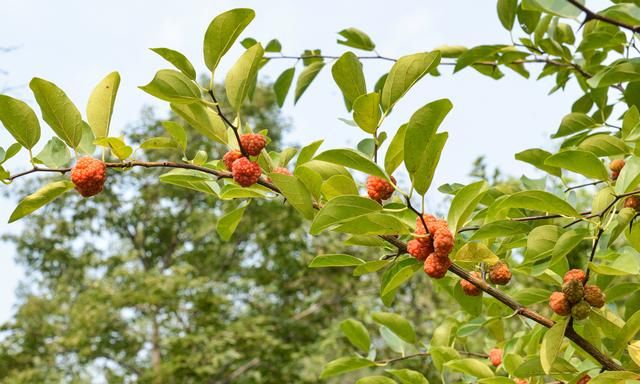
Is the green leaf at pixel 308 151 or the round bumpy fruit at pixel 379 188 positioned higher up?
the green leaf at pixel 308 151

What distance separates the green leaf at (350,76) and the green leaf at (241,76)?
0.13 metres

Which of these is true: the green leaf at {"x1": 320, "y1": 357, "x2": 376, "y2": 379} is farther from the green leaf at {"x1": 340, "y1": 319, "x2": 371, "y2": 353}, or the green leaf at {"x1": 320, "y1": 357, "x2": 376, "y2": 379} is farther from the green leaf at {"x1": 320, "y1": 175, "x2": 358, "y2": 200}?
the green leaf at {"x1": 320, "y1": 175, "x2": 358, "y2": 200}

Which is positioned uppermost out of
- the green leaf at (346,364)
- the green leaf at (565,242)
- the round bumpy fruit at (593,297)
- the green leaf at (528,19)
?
the green leaf at (528,19)

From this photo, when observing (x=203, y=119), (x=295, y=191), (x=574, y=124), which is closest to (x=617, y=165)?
(x=574, y=124)

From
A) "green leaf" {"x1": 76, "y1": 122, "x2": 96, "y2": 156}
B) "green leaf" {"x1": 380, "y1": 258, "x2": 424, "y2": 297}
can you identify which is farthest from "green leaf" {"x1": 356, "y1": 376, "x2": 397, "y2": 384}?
"green leaf" {"x1": 76, "y1": 122, "x2": 96, "y2": 156}

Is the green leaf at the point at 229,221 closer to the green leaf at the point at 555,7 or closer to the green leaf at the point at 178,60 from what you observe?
the green leaf at the point at 178,60

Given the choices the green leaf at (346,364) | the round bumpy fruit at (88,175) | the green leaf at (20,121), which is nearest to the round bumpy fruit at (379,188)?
the round bumpy fruit at (88,175)

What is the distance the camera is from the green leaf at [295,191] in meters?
0.95

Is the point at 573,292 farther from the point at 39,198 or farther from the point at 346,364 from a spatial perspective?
the point at 39,198

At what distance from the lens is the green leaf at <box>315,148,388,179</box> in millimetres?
916

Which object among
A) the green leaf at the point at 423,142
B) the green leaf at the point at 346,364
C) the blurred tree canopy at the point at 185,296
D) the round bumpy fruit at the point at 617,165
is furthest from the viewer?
the blurred tree canopy at the point at 185,296

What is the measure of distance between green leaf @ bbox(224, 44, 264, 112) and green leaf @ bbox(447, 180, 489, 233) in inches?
15.2

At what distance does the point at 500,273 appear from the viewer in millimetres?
1165

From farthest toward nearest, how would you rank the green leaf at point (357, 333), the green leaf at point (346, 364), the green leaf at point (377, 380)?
1. the green leaf at point (357, 333)
2. the green leaf at point (346, 364)
3. the green leaf at point (377, 380)
